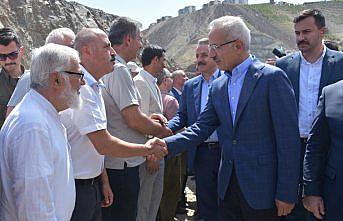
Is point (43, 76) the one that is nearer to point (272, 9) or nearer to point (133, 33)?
point (133, 33)

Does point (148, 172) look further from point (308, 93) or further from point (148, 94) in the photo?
A: point (308, 93)

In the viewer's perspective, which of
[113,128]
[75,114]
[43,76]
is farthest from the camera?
[113,128]

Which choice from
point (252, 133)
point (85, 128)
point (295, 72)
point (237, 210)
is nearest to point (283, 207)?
point (237, 210)

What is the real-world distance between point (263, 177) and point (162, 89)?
3.33 m

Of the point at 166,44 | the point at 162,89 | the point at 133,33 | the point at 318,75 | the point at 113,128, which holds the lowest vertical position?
the point at 166,44

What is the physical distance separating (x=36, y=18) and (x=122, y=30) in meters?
13.8

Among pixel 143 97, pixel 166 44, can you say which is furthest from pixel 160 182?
pixel 166 44

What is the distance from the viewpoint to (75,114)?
3092mm

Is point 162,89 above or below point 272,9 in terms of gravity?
above

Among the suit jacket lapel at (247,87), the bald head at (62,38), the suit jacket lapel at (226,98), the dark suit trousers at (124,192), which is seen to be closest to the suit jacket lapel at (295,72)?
the suit jacket lapel at (226,98)

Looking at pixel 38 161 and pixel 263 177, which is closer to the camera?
pixel 38 161

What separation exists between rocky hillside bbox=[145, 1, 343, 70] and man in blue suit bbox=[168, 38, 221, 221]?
44.8 metres

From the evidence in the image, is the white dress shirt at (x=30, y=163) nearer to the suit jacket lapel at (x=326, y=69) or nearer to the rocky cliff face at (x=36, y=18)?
the suit jacket lapel at (x=326, y=69)

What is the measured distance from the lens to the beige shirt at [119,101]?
12.1 feet
